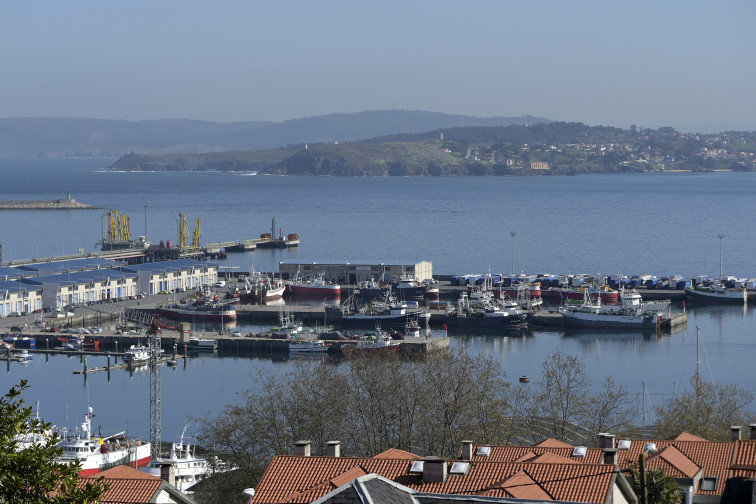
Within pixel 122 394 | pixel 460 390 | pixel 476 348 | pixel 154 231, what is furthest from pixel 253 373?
pixel 154 231

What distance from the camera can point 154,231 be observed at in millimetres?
93812

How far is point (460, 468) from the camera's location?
996 cm

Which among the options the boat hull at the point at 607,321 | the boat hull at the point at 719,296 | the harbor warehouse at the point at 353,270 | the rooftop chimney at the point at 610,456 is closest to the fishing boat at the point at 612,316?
the boat hull at the point at 607,321

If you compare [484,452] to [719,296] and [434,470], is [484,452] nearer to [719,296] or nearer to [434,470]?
[434,470]

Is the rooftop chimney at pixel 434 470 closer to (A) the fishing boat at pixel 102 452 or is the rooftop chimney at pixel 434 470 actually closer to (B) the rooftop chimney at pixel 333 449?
(B) the rooftop chimney at pixel 333 449

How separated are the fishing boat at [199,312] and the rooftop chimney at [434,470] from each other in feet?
116

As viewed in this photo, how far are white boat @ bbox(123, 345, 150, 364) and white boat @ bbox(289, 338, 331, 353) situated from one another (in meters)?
4.24

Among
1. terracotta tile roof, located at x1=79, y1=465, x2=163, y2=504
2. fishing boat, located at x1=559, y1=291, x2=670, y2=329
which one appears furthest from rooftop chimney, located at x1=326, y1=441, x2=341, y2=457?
fishing boat, located at x1=559, y1=291, x2=670, y2=329

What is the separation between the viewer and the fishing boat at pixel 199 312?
45.0m

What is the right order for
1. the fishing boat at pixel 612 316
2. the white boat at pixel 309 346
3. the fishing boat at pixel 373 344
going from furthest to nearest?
1. the fishing boat at pixel 612 316
2. the white boat at pixel 309 346
3. the fishing boat at pixel 373 344

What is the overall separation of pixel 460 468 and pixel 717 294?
42.6 meters

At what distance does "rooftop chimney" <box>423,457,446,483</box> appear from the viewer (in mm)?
9812

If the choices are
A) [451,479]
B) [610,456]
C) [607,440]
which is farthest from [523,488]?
[607,440]

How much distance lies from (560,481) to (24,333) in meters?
32.7
